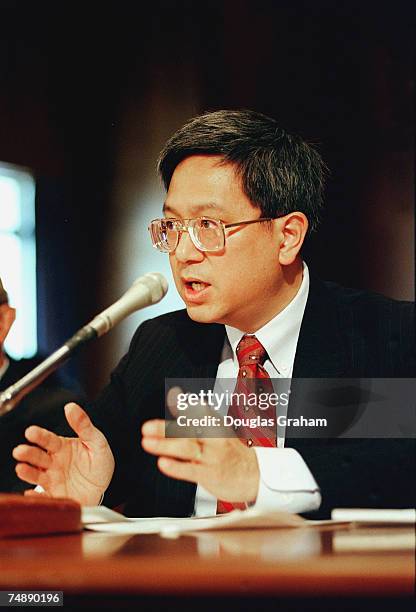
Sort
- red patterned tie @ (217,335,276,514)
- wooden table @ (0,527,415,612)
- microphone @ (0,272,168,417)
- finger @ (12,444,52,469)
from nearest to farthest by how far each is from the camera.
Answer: wooden table @ (0,527,415,612)
microphone @ (0,272,168,417)
finger @ (12,444,52,469)
red patterned tie @ (217,335,276,514)

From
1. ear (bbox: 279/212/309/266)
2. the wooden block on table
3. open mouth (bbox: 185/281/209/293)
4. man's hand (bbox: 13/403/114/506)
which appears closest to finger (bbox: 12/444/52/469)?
man's hand (bbox: 13/403/114/506)

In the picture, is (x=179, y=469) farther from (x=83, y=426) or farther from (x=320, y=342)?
(x=320, y=342)

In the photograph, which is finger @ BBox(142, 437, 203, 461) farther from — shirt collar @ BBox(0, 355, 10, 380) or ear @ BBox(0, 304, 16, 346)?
ear @ BBox(0, 304, 16, 346)

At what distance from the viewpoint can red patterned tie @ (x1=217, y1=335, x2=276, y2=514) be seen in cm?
153

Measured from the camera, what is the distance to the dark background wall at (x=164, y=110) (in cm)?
165

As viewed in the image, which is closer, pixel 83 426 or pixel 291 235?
pixel 83 426

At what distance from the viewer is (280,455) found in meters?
1.26

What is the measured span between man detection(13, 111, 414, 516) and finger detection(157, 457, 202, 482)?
1.26 ft

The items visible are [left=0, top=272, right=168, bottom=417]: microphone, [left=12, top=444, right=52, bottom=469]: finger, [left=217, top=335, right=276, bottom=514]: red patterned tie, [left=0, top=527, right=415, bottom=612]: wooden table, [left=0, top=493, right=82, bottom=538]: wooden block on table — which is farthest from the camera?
[left=217, top=335, right=276, bottom=514]: red patterned tie

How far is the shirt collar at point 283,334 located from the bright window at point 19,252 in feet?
1.29

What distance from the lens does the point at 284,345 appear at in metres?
1.62

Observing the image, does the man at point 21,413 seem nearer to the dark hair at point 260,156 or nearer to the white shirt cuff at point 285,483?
the dark hair at point 260,156

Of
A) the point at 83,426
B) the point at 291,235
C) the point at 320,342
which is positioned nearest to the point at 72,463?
the point at 83,426

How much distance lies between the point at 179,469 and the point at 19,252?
799 millimetres
